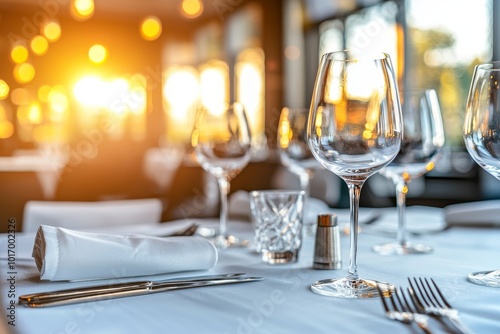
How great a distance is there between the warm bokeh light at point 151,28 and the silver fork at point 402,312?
11.3m

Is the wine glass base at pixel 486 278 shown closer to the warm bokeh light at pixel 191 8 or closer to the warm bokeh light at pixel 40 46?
the warm bokeh light at pixel 191 8

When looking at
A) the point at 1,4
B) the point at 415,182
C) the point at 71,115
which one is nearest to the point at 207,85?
the point at 71,115

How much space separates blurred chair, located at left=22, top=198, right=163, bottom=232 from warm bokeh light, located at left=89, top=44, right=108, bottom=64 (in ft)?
33.8

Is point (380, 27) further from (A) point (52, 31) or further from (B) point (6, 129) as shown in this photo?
(B) point (6, 129)

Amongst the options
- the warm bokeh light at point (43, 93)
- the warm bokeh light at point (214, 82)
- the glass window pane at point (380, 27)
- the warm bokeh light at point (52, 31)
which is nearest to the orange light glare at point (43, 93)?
the warm bokeh light at point (43, 93)

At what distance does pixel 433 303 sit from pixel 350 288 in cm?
A: 10

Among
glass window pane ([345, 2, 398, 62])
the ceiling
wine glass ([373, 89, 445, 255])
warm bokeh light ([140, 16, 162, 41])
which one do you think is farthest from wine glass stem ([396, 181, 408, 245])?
warm bokeh light ([140, 16, 162, 41])

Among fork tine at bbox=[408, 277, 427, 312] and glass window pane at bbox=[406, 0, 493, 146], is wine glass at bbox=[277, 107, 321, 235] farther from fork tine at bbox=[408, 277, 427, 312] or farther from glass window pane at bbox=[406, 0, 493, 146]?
glass window pane at bbox=[406, 0, 493, 146]

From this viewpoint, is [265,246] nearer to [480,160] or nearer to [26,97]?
[480,160]

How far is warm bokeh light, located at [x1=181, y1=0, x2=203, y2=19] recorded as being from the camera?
10677 millimetres

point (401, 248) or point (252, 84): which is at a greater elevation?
point (252, 84)

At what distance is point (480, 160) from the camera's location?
31.5 inches

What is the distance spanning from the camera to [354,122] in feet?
2.37

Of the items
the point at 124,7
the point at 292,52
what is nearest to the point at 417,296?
the point at 292,52
